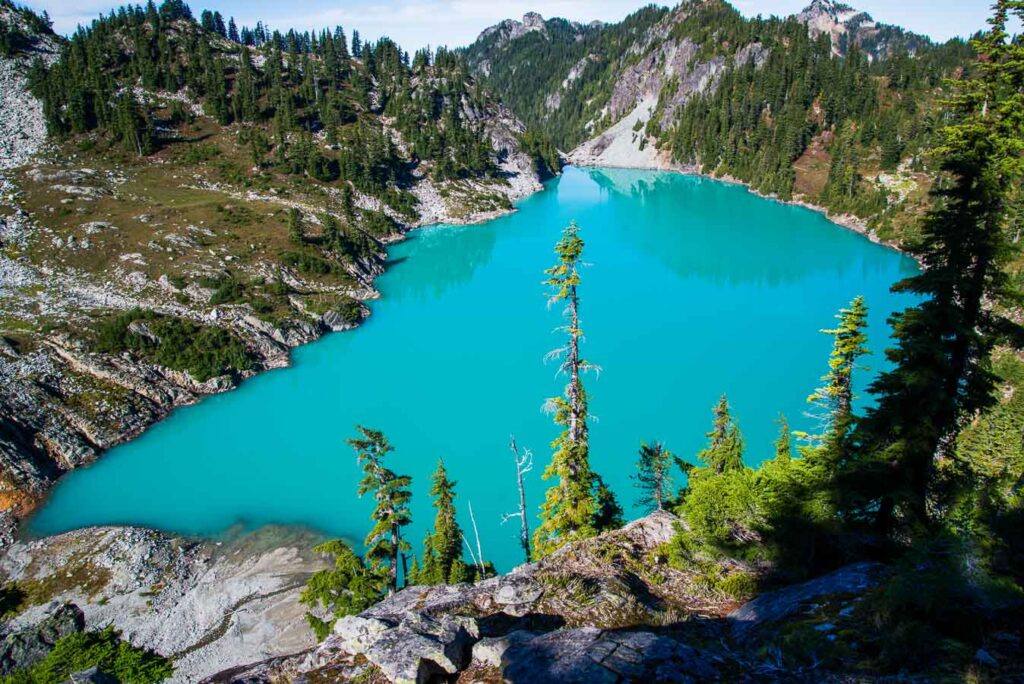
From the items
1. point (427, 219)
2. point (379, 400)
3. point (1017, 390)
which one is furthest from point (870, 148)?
point (379, 400)

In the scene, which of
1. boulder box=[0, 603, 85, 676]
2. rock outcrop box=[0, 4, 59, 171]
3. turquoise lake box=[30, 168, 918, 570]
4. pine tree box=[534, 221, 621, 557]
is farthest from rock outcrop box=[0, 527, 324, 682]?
rock outcrop box=[0, 4, 59, 171]

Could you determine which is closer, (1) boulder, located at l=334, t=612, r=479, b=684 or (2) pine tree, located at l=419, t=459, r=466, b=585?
(1) boulder, located at l=334, t=612, r=479, b=684

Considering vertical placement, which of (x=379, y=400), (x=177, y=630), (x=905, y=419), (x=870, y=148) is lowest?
(x=177, y=630)

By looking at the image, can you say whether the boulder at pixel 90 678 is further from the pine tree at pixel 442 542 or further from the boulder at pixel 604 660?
the pine tree at pixel 442 542

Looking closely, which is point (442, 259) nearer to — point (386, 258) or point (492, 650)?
point (386, 258)

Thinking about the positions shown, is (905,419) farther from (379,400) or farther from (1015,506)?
(379,400)

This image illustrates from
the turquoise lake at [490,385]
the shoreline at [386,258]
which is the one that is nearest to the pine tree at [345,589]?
the turquoise lake at [490,385]

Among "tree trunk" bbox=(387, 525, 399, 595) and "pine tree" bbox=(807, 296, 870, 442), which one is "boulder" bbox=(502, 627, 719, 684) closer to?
"tree trunk" bbox=(387, 525, 399, 595)
